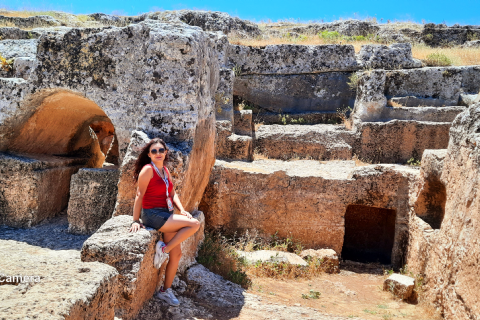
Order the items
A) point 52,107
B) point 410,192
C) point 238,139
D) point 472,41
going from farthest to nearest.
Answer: point 472,41, point 238,139, point 410,192, point 52,107

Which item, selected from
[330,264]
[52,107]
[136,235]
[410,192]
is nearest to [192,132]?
[136,235]

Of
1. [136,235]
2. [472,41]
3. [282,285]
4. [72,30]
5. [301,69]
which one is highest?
[472,41]

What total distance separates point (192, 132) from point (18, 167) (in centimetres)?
234

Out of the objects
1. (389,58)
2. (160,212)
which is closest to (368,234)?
(389,58)

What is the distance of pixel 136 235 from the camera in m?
3.32

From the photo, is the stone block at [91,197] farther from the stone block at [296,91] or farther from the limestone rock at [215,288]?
the stone block at [296,91]

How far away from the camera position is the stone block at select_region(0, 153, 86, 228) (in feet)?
16.6

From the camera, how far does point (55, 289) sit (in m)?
2.26

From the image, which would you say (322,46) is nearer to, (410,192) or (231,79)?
(231,79)

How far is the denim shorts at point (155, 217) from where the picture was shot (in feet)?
11.6

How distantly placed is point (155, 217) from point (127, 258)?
0.47m

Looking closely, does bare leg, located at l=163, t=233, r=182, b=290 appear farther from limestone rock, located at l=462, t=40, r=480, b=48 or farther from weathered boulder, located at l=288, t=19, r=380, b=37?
limestone rock, located at l=462, t=40, r=480, b=48

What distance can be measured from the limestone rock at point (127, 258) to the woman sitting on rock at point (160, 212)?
14cm

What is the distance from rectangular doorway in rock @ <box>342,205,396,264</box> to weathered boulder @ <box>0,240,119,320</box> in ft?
22.1
